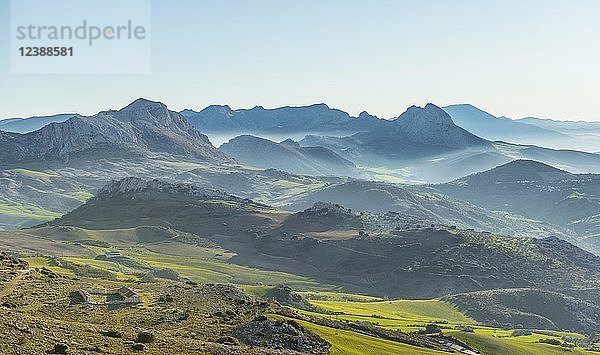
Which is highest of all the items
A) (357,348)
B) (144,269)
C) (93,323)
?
(93,323)

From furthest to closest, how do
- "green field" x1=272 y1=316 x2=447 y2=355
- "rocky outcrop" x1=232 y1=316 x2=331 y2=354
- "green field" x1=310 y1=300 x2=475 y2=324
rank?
"green field" x1=310 y1=300 x2=475 y2=324
"green field" x1=272 y1=316 x2=447 y2=355
"rocky outcrop" x1=232 y1=316 x2=331 y2=354

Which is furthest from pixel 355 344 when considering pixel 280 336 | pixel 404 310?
pixel 404 310

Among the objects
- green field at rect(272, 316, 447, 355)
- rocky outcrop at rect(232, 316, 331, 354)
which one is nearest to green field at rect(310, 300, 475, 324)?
green field at rect(272, 316, 447, 355)

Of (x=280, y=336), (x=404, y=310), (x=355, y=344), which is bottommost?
(x=404, y=310)

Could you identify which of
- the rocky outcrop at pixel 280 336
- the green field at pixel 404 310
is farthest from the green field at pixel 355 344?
the green field at pixel 404 310

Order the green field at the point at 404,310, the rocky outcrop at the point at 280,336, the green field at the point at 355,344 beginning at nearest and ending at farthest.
Result: the rocky outcrop at the point at 280,336 < the green field at the point at 355,344 < the green field at the point at 404,310

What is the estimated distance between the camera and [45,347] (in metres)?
39.9

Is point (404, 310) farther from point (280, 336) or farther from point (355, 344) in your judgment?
point (280, 336)

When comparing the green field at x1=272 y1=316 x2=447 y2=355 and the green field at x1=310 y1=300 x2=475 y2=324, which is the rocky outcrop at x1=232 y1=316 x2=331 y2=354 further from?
the green field at x1=310 y1=300 x2=475 y2=324

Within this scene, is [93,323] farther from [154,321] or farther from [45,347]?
[45,347]

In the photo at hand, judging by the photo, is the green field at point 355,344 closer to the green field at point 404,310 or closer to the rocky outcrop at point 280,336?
the rocky outcrop at point 280,336

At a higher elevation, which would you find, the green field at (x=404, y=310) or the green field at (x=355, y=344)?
the green field at (x=355, y=344)

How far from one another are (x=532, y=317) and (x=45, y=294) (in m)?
149

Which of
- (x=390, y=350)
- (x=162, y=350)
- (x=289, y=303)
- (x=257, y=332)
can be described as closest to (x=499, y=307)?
(x=289, y=303)
